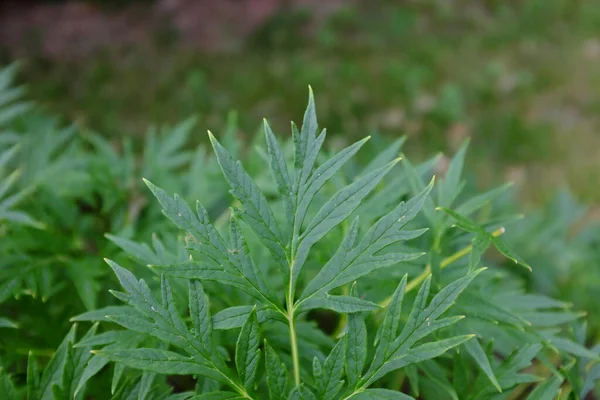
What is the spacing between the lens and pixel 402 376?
125 centimetres

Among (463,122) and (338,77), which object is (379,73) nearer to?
(338,77)

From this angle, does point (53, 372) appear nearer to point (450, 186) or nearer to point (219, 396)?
point (219, 396)

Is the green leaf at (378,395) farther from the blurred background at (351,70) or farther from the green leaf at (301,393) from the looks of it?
the blurred background at (351,70)

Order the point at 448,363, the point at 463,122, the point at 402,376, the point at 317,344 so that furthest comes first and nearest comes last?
the point at 463,122
the point at 448,363
the point at 402,376
the point at 317,344

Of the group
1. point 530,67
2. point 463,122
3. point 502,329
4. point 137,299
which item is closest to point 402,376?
point 502,329

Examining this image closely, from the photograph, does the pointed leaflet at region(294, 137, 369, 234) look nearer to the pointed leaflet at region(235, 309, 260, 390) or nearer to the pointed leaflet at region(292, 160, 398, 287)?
the pointed leaflet at region(292, 160, 398, 287)

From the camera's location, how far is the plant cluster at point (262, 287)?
0.89m

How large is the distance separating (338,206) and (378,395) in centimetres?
30

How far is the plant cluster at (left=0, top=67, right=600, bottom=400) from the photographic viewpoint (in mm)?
890

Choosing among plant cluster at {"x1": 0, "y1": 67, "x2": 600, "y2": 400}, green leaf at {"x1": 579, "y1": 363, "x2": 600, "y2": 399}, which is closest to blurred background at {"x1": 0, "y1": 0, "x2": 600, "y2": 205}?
plant cluster at {"x1": 0, "y1": 67, "x2": 600, "y2": 400}

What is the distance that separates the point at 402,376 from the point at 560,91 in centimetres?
257

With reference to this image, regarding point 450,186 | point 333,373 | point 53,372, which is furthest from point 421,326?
point 53,372

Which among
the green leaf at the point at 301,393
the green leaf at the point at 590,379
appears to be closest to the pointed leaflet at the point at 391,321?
the green leaf at the point at 301,393

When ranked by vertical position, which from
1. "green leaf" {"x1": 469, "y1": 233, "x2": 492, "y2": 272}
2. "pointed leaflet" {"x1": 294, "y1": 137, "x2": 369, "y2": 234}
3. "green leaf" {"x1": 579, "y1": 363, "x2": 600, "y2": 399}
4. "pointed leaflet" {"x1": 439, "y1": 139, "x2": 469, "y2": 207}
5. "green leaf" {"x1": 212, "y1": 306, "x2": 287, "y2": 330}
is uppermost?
"pointed leaflet" {"x1": 294, "y1": 137, "x2": 369, "y2": 234}
